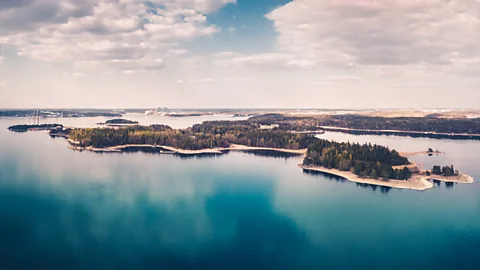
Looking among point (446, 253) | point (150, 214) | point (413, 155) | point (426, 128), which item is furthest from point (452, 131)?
point (150, 214)

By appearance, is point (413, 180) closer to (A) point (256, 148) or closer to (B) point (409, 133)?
(A) point (256, 148)

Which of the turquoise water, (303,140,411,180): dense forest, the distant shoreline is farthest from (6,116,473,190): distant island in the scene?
the distant shoreline

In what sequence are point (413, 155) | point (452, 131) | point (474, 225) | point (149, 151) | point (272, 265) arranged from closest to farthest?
point (272, 265)
point (474, 225)
point (413, 155)
point (149, 151)
point (452, 131)

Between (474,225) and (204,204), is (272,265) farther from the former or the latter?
(474,225)

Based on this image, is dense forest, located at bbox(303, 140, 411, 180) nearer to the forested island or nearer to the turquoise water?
the turquoise water

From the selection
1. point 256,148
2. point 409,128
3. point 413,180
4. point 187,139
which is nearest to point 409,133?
point 409,128

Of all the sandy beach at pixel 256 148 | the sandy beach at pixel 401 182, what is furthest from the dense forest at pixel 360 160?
the sandy beach at pixel 256 148
